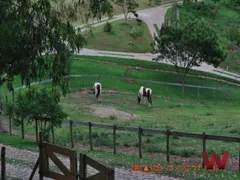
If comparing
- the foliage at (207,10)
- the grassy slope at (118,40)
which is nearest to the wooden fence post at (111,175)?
the grassy slope at (118,40)

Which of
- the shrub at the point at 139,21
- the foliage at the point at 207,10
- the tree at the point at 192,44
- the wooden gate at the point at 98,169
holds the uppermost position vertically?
the foliage at the point at 207,10

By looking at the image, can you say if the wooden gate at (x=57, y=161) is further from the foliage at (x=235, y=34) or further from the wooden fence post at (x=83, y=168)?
the foliage at (x=235, y=34)

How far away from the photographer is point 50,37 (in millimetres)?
14086

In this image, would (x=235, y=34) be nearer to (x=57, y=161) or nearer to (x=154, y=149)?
(x=154, y=149)

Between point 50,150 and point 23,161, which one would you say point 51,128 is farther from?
point 50,150

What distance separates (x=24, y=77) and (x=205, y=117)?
68.0 ft

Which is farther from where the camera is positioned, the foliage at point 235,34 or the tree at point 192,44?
the tree at point 192,44

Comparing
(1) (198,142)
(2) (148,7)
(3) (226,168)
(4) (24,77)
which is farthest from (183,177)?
(2) (148,7)

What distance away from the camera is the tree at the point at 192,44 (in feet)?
163

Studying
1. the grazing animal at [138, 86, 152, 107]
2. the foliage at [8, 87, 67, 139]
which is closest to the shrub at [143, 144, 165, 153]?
the foliage at [8, 87, 67, 139]

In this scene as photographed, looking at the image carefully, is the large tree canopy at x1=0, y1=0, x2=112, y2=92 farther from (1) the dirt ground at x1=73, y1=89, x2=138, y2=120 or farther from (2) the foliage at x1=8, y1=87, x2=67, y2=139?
(1) the dirt ground at x1=73, y1=89, x2=138, y2=120

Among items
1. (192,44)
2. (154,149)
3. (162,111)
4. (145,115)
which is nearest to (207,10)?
(192,44)

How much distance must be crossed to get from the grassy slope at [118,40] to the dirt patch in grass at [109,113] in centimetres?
3343

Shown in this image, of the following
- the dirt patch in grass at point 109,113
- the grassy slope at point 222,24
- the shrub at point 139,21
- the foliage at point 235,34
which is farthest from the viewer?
the shrub at point 139,21
